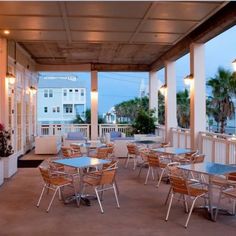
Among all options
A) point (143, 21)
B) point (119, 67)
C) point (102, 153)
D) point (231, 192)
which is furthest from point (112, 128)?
point (231, 192)

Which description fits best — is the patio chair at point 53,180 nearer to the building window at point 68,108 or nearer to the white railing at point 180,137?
the white railing at point 180,137

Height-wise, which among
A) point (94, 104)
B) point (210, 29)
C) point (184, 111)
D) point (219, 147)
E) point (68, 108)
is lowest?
point (219, 147)

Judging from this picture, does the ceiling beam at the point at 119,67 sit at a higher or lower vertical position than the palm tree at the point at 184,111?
higher

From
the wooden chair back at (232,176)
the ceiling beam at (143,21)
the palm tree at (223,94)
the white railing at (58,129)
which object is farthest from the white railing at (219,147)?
the white railing at (58,129)

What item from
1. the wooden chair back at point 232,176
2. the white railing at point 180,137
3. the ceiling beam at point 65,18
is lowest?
the wooden chair back at point 232,176

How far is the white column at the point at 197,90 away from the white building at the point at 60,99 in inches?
887

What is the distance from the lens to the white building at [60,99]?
101 ft

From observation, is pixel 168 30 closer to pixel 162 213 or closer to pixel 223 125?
pixel 162 213

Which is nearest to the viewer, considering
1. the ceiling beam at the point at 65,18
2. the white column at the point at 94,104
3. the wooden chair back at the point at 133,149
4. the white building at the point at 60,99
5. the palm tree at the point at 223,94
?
the ceiling beam at the point at 65,18

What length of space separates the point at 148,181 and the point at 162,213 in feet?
7.88

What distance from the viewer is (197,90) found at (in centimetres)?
848

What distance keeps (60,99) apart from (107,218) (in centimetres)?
2756

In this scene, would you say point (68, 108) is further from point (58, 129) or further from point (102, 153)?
point (102, 153)

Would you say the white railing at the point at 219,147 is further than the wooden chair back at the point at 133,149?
No
